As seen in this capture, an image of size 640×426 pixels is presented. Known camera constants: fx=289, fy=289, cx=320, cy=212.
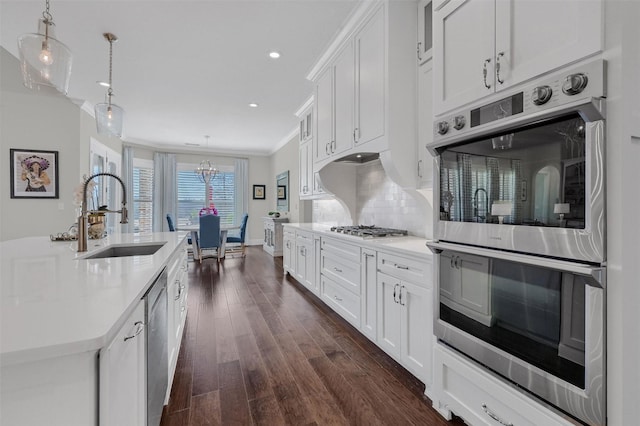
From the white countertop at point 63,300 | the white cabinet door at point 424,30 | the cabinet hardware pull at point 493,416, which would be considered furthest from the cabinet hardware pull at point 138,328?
the white cabinet door at point 424,30

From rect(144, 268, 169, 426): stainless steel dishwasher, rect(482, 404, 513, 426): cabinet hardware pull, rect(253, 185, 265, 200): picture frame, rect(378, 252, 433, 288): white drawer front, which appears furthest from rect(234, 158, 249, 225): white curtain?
rect(482, 404, 513, 426): cabinet hardware pull

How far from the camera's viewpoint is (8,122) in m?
3.97

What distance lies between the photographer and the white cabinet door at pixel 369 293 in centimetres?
231

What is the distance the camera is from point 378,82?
240 centimetres

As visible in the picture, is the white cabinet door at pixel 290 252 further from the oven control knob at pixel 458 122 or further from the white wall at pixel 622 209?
the white wall at pixel 622 209

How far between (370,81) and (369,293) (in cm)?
182

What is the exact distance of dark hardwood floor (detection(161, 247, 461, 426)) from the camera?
5.36ft

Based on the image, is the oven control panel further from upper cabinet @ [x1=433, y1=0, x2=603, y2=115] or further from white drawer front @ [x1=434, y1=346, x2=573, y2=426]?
white drawer front @ [x1=434, y1=346, x2=573, y2=426]

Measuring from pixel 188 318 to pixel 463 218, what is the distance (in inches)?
111

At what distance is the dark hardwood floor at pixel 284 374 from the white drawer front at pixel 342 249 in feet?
2.25

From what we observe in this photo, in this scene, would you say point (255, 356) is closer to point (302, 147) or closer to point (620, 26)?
point (620, 26)

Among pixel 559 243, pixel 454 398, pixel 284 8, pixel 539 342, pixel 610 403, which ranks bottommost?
pixel 454 398

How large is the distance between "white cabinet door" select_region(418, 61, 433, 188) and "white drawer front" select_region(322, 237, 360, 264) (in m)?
0.81

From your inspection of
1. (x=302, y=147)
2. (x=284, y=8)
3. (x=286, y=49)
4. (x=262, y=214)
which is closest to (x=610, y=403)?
(x=284, y=8)
